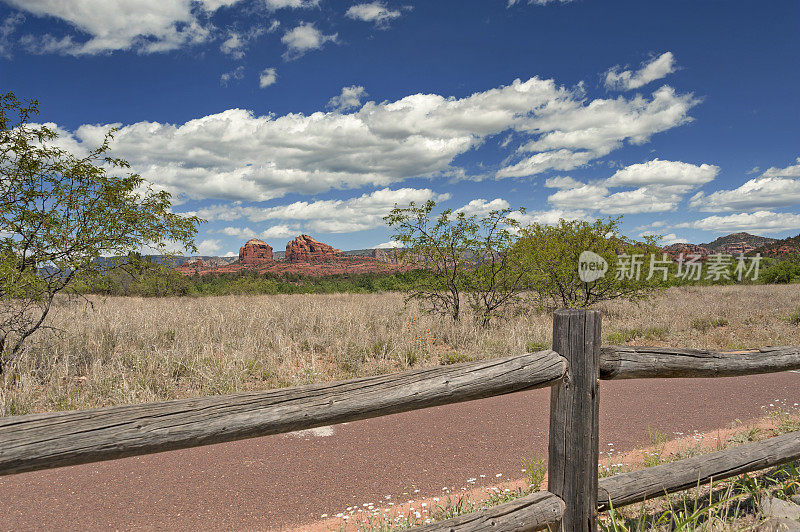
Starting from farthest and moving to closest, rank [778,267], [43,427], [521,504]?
[778,267], [521,504], [43,427]

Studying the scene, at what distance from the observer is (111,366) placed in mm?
7285

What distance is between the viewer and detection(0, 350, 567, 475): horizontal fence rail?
1.74 metres

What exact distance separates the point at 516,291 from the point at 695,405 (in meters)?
6.47

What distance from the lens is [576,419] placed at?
2621mm

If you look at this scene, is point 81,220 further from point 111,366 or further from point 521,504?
point 521,504

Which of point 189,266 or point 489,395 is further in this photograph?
point 189,266

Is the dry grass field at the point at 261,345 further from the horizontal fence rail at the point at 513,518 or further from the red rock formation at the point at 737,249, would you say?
the red rock formation at the point at 737,249

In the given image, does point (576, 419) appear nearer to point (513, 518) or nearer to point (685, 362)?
point (513, 518)

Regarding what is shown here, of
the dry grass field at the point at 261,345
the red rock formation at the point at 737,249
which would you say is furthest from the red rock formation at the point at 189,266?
the red rock formation at the point at 737,249

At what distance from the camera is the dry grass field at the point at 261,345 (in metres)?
6.87

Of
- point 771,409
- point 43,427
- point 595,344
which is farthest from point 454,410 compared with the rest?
point 43,427

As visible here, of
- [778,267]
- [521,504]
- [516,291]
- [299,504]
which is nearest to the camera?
[521,504]

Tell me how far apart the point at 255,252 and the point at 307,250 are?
1917cm

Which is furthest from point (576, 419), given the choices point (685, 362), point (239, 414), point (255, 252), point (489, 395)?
point (255, 252)
